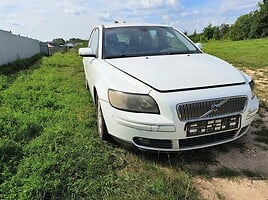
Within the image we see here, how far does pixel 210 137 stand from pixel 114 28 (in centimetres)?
234

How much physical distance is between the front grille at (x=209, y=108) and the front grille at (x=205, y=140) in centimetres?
22

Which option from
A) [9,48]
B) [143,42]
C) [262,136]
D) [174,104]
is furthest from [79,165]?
[9,48]

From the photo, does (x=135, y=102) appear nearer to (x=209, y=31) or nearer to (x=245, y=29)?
(x=209, y=31)

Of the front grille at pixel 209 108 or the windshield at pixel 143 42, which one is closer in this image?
the front grille at pixel 209 108

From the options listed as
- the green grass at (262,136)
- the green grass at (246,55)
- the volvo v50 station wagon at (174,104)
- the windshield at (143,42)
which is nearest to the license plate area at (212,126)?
the volvo v50 station wagon at (174,104)

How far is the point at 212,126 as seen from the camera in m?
2.69

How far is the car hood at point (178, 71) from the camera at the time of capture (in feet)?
8.93

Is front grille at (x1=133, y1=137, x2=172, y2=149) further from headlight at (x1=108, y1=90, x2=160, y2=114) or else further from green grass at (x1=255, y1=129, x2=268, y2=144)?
green grass at (x1=255, y1=129, x2=268, y2=144)

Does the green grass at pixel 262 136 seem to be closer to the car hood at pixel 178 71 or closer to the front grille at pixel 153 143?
the car hood at pixel 178 71

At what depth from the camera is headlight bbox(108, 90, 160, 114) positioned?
2.62m

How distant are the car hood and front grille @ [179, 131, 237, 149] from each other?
473 mm

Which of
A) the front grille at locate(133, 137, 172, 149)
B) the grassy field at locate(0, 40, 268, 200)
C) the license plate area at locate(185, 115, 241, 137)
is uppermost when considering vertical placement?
the license plate area at locate(185, 115, 241, 137)

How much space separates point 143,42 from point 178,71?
46.9 inches

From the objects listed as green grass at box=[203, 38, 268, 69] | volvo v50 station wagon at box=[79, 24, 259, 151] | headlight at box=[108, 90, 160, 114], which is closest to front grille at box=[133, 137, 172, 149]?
volvo v50 station wagon at box=[79, 24, 259, 151]
